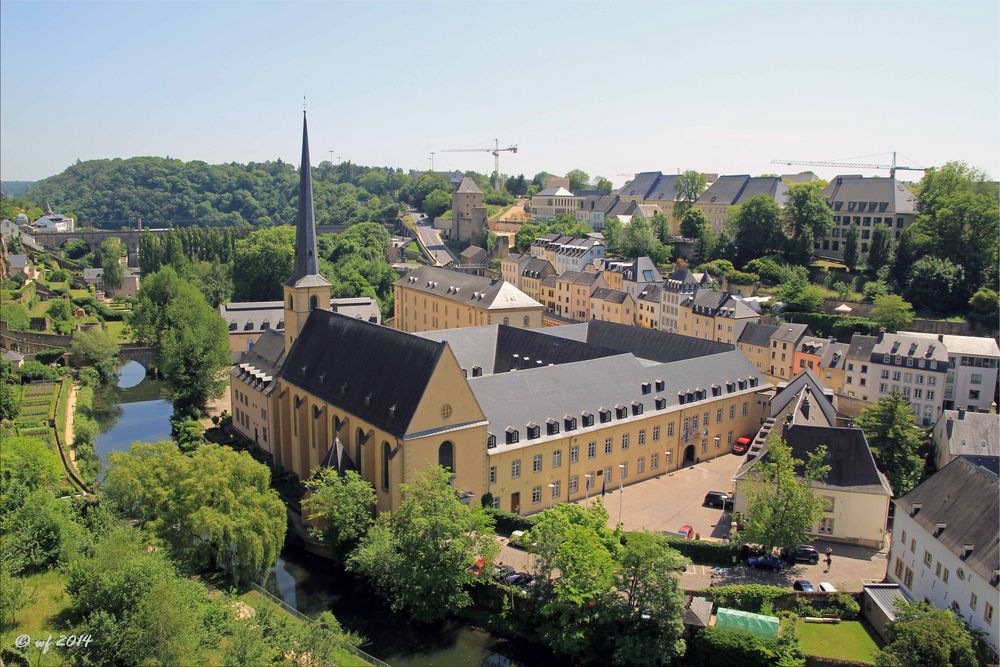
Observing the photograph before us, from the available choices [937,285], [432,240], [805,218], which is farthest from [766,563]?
[432,240]

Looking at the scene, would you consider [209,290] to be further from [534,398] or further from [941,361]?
[941,361]

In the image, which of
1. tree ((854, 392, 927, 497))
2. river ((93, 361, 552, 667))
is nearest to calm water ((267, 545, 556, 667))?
river ((93, 361, 552, 667))

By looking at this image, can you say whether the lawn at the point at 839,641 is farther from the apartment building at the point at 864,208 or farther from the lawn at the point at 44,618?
the apartment building at the point at 864,208

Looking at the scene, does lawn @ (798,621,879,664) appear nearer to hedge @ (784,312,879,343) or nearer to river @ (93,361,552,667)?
river @ (93,361,552,667)

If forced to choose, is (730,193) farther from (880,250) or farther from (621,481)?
(621,481)

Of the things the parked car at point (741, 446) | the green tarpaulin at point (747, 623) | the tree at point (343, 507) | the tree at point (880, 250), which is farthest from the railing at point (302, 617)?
the tree at point (880, 250)
